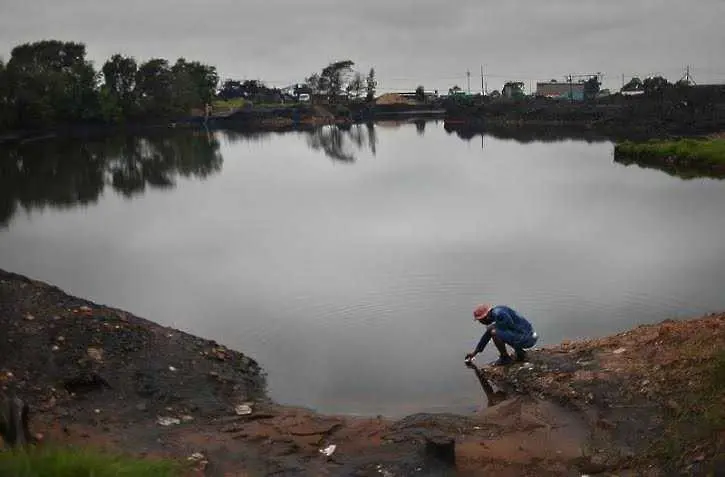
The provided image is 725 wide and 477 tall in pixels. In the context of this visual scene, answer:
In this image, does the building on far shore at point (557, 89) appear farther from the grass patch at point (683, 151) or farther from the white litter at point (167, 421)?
the white litter at point (167, 421)

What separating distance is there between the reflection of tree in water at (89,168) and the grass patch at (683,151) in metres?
25.7

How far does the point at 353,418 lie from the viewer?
27.0 feet

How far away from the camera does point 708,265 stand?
50.7 ft

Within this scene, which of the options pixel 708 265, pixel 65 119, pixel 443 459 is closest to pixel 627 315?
pixel 708 265

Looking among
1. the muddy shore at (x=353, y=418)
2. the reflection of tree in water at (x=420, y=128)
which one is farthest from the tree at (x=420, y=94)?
the muddy shore at (x=353, y=418)

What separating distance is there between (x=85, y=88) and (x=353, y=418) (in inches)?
3271

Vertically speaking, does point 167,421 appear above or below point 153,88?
below

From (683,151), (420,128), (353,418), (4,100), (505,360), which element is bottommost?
(353,418)

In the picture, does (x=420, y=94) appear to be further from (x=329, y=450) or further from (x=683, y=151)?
(x=329, y=450)

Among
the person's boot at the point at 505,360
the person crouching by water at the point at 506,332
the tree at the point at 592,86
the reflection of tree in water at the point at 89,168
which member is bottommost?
the person's boot at the point at 505,360

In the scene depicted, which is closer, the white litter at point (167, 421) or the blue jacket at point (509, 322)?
the white litter at point (167, 421)

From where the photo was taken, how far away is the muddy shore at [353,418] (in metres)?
6.36

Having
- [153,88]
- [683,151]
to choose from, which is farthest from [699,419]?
[153,88]

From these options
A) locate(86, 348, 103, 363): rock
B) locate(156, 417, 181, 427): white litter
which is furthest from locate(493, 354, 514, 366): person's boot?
locate(86, 348, 103, 363): rock
